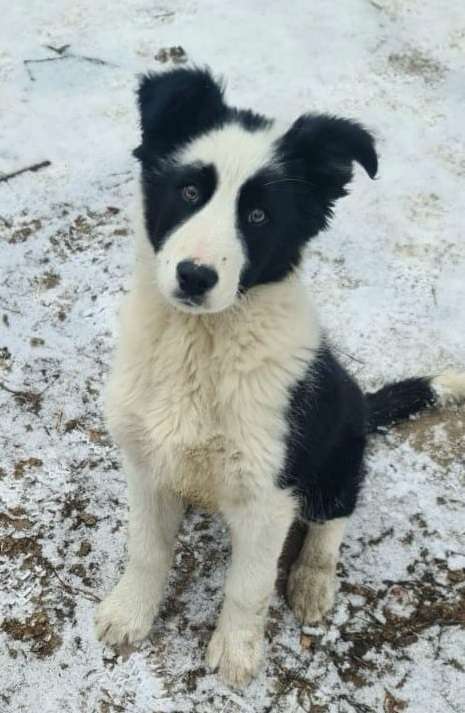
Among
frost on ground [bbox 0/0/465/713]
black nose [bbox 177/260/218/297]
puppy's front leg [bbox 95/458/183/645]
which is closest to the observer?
black nose [bbox 177/260/218/297]

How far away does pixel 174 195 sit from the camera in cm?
248

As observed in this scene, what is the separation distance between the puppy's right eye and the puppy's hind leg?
1.51m

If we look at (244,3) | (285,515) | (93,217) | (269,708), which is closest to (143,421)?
(285,515)

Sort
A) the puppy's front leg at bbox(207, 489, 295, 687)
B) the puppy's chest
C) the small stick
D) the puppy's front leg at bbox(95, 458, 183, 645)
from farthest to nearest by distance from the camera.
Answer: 1. the small stick
2. the puppy's front leg at bbox(95, 458, 183, 645)
3. the puppy's front leg at bbox(207, 489, 295, 687)
4. the puppy's chest

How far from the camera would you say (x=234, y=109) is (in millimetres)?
2676

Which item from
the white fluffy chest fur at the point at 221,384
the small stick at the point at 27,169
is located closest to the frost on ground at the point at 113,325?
the small stick at the point at 27,169

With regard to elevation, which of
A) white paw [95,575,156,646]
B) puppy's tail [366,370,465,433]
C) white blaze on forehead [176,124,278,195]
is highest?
white blaze on forehead [176,124,278,195]

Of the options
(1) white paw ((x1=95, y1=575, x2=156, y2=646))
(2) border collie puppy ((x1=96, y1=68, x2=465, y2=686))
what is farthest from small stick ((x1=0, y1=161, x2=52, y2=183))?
(1) white paw ((x1=95, y1=575, x2=156, y2=646))

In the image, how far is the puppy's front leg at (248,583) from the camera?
9.06ft

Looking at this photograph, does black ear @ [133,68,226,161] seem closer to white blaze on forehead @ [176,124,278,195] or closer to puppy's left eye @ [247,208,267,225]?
white blaze on forehead @ [176,124,278,195]

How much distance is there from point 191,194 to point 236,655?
1773 mm

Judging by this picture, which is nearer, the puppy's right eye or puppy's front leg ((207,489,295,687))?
the puppy's right eye

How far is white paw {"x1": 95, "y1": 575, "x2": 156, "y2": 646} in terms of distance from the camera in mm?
3240

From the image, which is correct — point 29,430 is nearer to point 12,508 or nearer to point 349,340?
point 12,508
